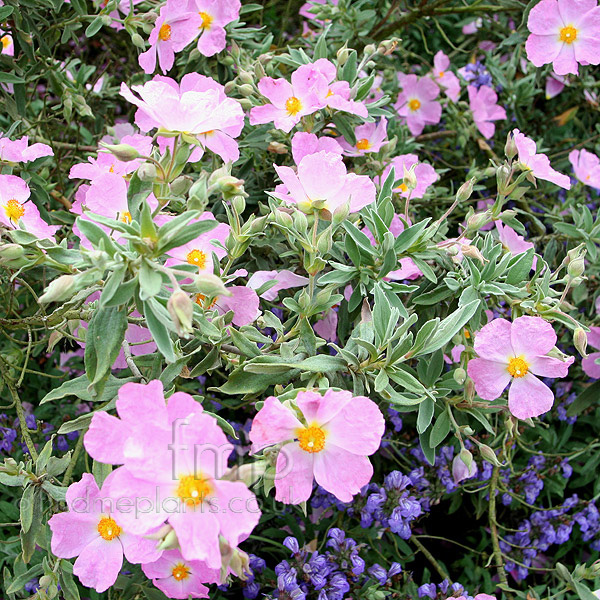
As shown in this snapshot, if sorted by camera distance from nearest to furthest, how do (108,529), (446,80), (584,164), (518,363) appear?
(108,529)
(518,363)
(584,164)
(446,80)

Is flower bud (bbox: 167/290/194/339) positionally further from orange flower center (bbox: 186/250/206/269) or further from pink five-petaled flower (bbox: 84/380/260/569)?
orange flower center (bbox: 186/250/206/269)

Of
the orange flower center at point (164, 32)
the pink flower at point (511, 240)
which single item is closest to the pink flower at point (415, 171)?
the pink flower at point (511, 240)

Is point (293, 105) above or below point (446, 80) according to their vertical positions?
above

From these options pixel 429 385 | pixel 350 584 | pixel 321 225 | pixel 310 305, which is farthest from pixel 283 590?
pixel 321 225

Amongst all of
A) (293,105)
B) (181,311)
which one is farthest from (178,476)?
(293,105)

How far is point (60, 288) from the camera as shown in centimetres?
80

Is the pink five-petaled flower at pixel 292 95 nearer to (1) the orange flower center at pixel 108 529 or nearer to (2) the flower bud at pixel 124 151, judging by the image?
(2) the flower bud at pixel 124 151

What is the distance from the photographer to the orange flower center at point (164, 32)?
1.50m

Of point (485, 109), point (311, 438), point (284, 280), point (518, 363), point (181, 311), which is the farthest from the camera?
point (485, 109)

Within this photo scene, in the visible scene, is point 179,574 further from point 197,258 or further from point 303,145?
point 303,145

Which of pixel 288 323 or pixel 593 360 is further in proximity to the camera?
pixel 593 360

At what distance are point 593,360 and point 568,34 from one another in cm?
80

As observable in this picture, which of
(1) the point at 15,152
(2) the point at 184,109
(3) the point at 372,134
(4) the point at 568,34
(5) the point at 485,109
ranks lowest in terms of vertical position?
(5) the point at 485,109

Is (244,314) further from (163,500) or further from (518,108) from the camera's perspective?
(518,108)
